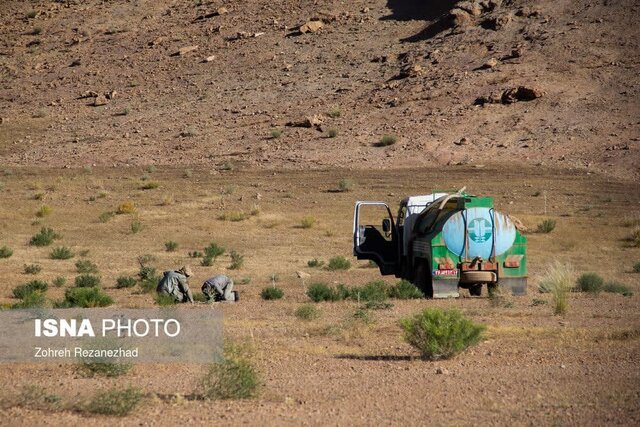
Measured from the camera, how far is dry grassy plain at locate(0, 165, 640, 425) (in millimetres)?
9531

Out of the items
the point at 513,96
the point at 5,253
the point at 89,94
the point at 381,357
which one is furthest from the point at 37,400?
the point at 89,94

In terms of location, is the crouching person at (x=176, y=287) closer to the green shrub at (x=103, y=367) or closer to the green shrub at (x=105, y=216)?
the green shrub at (x=103, y=367)

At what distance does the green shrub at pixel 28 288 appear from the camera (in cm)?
2054

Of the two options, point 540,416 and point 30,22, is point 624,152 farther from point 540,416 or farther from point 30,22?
point 30,22

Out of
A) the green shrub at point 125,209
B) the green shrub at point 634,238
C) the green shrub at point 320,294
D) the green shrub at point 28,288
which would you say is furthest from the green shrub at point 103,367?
the green shrub at point 125,209

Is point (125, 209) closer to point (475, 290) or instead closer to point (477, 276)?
point (475, 290)

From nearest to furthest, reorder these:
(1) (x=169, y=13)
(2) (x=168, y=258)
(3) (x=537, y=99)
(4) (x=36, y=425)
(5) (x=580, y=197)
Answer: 1. (4) (x=36, y=425)
2. (2) (x=168, y=258)
3. (5) (x=580, y=197)
4. (3) (x=537, y=99)
5. (1) (x=169, y=13)

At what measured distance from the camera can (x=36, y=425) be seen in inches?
340

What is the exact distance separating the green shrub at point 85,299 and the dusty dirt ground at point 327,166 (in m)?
0.72

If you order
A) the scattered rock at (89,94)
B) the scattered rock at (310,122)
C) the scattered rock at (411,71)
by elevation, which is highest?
the scattered rock at (411,71)

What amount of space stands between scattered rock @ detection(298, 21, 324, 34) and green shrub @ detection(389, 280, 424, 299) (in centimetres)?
4068

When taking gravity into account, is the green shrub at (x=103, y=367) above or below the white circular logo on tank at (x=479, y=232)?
below

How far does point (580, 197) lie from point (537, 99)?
10.1 meters

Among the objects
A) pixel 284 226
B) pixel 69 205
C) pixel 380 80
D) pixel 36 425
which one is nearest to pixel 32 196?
pixel 69 205
